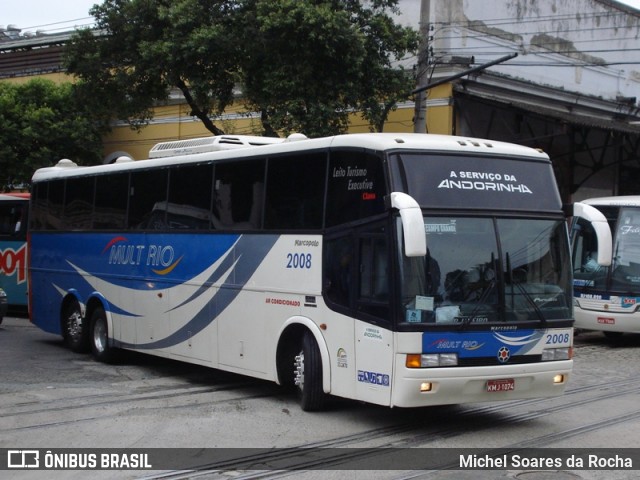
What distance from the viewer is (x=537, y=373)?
32.0 feet

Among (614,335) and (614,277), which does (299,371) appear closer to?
(614,277)

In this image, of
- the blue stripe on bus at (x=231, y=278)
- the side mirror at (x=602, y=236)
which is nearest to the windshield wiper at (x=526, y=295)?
the side mirror at (x=602, y=236)

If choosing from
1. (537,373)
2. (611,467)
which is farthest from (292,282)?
(611,467)

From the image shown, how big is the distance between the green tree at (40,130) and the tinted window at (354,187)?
2361cm

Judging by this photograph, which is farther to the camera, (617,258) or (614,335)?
(614,335)

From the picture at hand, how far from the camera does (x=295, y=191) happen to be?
1110 centimetres

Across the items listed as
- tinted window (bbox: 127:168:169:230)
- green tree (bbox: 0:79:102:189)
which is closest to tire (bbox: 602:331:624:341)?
tinted window (bbox: 127:168:169:230)

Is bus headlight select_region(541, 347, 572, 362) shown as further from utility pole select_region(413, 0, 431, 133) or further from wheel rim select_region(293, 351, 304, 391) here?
utility pole select_region(413, 0, 431, 133)

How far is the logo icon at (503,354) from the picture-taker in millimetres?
9484

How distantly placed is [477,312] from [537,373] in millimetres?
1019

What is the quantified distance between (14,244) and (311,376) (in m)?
15.3

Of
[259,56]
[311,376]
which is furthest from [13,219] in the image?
[311,376]

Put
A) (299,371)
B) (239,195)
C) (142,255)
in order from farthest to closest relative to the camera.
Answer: (142,255), (239,195), (299,371)

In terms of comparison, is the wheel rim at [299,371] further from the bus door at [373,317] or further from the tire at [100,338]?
the tire at [100,338]
